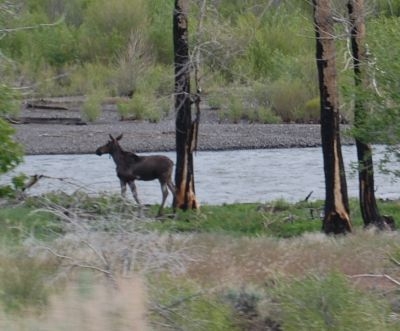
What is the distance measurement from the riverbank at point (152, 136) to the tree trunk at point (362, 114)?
61.8 ft

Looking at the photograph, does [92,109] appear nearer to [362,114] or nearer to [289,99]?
[289,99]

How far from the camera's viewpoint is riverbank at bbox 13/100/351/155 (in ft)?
137

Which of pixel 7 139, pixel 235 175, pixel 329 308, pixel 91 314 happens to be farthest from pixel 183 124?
pixel 91 314

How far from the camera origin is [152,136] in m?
43.9

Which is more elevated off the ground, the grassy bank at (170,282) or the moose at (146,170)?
the grassy bank at (170,282)

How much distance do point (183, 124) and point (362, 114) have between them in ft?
26.3

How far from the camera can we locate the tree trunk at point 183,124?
23.4 m

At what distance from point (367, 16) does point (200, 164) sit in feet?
57.5

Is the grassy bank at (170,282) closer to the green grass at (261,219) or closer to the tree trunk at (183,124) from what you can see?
the green grass at (261,219)

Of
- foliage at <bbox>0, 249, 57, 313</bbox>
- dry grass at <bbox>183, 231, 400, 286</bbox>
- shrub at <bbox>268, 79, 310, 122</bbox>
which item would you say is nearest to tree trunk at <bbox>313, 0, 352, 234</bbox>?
dry grass at <bbox>183, 231, 400, 286</bbox>

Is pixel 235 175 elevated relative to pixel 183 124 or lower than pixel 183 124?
lower

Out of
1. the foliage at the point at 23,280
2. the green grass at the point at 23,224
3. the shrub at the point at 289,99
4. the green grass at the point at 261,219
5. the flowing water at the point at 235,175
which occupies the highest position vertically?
the foliage at the point at 23,280

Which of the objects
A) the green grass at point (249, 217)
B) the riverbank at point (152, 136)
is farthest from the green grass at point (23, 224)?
the riverbank at point (152, 136)

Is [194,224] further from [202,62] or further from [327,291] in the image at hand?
[327,291]
